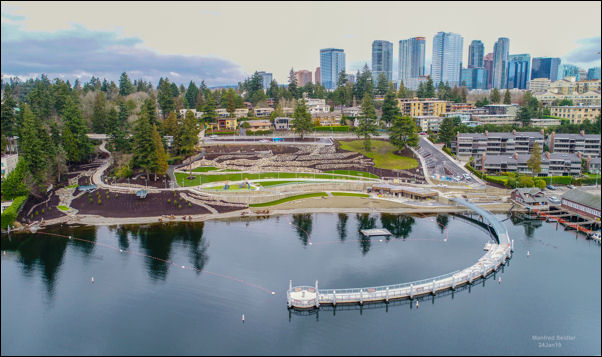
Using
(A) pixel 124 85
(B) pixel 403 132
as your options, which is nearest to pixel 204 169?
(B) pixel 403 132

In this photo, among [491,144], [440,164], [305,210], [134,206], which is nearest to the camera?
[134,206]

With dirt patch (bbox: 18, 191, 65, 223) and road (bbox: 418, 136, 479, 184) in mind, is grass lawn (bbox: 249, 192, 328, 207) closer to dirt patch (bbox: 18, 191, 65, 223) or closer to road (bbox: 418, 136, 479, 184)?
road (bbox: 418, 136, 479, 184)

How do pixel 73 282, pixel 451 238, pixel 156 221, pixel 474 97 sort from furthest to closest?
pixel 474 97, pixel 156 221, pixel 451 238, pixel 73 282

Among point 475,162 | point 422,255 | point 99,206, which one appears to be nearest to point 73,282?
point 99,206

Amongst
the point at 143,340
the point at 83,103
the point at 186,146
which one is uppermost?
the point at 83,103

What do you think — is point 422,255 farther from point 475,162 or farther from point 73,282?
point 475,162

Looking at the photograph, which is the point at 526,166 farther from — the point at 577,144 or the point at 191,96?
the point at 191,96
